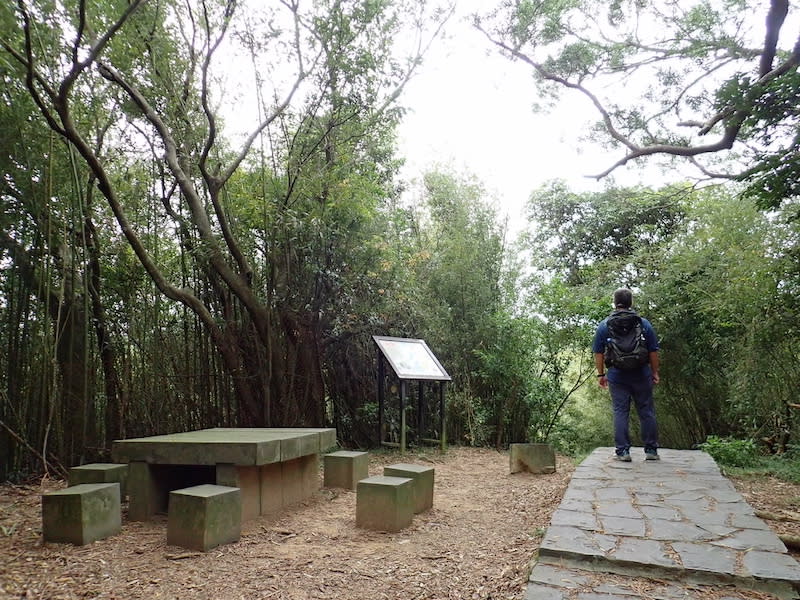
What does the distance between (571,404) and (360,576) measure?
6571 mm

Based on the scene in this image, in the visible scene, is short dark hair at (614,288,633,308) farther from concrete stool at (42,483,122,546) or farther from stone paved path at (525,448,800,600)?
concrete stool at (42,483,122,546)

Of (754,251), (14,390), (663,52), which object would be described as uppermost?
(663,52)

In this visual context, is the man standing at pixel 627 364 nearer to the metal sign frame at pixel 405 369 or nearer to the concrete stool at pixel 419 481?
the concrete stool at pixel 419 481

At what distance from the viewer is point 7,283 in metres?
4.16

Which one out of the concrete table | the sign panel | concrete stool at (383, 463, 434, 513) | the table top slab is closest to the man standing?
concrete stool at (383, 463, 434, 513)

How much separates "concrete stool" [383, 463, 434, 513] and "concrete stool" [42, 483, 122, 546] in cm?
173

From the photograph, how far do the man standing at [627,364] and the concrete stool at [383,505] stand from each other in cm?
207

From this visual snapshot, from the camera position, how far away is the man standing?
4.33 m

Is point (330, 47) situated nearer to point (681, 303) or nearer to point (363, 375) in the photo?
point (363, 375)

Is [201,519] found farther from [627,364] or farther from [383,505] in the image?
[627,364]

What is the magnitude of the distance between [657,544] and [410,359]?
149 inches

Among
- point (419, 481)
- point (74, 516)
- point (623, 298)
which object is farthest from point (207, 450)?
point (623, 298)

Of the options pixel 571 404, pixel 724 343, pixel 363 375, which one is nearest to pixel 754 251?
pixel 724 343

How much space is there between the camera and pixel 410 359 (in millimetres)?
6090
